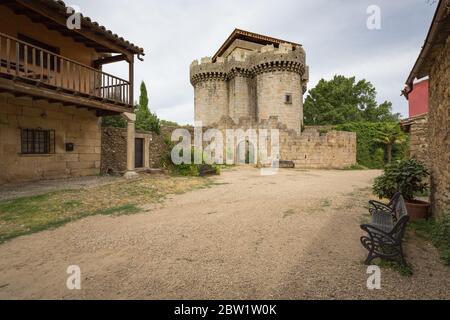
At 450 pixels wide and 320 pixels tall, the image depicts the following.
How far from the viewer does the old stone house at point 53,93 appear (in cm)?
777

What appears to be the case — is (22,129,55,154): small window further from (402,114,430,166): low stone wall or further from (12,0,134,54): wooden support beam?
(402,114,430,166): low stone wall

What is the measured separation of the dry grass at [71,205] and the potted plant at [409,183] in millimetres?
6315

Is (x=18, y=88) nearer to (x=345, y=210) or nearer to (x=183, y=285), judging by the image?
(x=183, y=285)

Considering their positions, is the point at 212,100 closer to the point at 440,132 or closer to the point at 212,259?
the point at 440,132

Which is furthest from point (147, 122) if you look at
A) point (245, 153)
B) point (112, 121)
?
point (245, 153)

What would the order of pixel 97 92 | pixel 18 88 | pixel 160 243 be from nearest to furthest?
pixel 160 243 < pixel 18 88 < pixel 97 92

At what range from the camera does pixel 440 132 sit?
4773 mm

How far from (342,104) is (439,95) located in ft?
112

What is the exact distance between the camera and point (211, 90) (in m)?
27.7

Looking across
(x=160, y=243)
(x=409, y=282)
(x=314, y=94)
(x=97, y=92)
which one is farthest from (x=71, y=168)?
(x=314, y=94)

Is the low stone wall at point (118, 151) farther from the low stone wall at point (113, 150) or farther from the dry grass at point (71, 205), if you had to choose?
the dry grass at point (71, 205)

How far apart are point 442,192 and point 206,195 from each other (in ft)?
20.2

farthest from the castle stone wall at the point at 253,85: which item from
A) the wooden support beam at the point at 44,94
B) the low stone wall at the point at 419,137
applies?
the wooden support beam at the point at 44,94

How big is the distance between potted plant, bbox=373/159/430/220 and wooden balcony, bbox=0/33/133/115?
384 inches
